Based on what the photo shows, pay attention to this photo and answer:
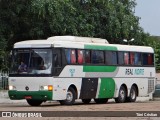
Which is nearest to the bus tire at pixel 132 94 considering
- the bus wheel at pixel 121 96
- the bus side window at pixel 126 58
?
the bus wheel at pixel 121 96

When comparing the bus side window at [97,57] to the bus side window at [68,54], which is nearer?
the bus side window at [68,54]

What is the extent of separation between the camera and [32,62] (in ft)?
88.8

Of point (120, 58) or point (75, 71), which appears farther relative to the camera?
point (120, 58)

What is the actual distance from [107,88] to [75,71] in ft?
9.80

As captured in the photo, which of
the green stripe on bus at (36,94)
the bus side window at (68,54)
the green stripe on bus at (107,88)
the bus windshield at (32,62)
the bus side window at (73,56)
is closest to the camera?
the green stripe on bus at (36,94)

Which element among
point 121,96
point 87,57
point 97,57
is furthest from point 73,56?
point 121,96

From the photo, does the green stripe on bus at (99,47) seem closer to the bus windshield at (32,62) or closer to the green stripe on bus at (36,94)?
the bus windshield at (32,62)

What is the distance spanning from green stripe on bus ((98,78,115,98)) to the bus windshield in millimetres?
4469

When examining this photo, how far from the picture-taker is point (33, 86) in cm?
2688

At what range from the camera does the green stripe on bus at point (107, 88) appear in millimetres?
30531

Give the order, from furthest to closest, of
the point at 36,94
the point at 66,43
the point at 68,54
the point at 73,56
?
1. the point at 73,56
2. the point at 66,43
3. the point at 68,54
4. the point at 36,94

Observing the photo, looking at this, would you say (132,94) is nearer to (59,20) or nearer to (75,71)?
(75,71)

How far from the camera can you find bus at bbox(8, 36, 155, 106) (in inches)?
1060

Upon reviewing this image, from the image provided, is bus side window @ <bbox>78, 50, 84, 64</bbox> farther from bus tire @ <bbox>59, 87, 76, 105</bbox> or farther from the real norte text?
the real norte text
